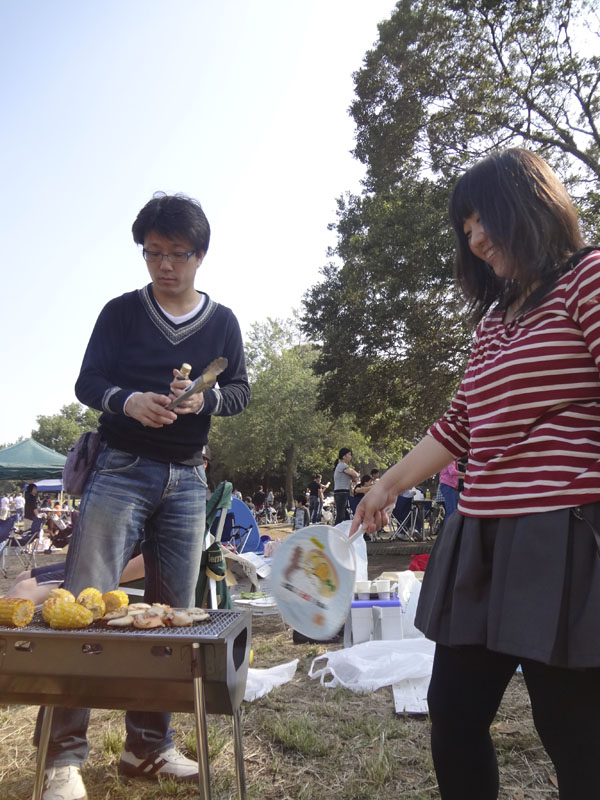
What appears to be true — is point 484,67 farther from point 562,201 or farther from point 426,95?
point 562,201

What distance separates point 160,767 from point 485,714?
1480mm

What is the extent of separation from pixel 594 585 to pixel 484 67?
1440 cm

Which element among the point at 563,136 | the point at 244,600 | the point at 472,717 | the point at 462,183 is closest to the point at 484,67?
the point at 563,136

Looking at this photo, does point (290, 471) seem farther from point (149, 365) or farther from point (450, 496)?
point (149, 365)

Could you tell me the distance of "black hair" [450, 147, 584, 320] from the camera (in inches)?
51.5

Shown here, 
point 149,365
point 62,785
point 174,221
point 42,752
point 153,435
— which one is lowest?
point 62,785

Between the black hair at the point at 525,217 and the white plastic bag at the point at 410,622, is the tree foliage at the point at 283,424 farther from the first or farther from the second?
the black hair at the point at 525,217

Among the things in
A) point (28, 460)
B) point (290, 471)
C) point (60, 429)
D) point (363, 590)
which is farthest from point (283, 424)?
point (60, 429)

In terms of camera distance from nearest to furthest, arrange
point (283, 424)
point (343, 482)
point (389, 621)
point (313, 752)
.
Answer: point (313, 752), point (389, 621), point (343, 482), point (283, 424)

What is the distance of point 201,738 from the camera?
142cm

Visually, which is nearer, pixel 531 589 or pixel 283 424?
pixel 531 589

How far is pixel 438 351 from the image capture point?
14.2 meters

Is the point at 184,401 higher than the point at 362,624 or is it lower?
higher

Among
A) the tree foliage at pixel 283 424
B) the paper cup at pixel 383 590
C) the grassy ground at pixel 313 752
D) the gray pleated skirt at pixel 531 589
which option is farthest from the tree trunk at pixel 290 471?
the gray pleated skirt at pixel 531 589
